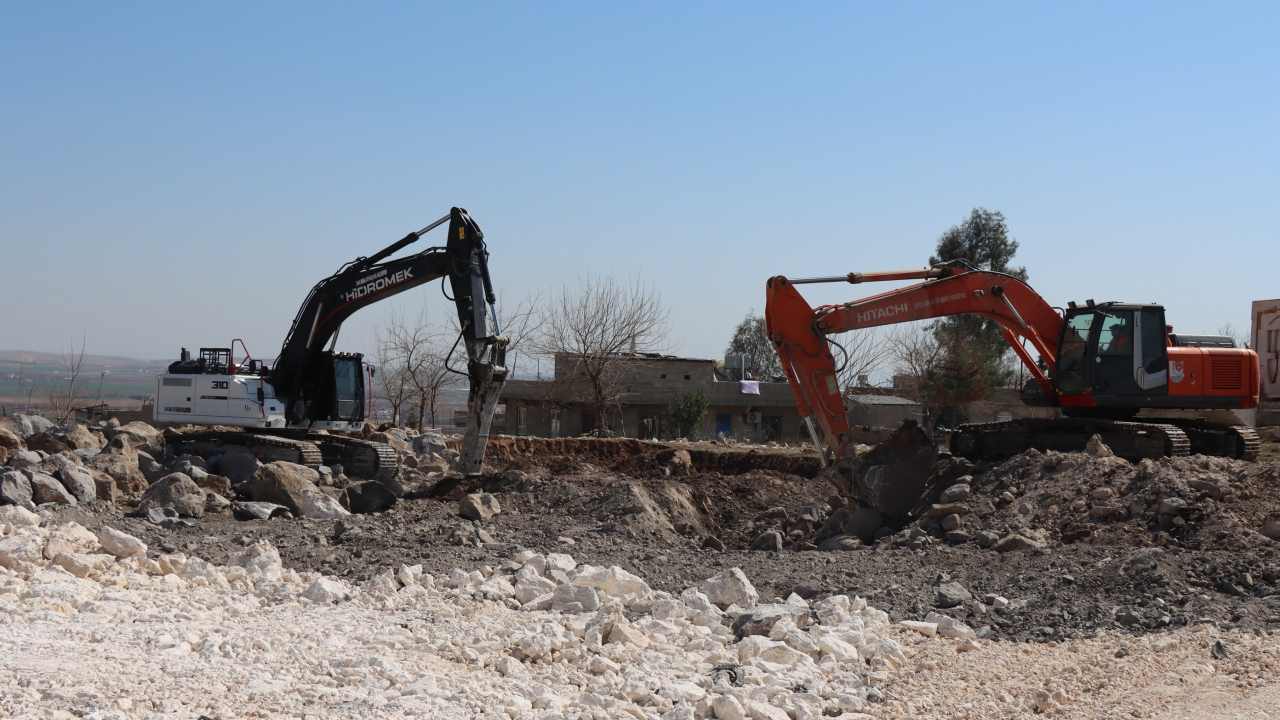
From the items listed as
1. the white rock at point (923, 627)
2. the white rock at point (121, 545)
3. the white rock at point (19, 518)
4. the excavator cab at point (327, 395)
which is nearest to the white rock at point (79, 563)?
the white rock at point (121, 545)

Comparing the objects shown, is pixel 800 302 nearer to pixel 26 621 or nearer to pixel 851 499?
pixel 851 499

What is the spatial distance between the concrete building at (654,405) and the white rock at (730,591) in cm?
2867

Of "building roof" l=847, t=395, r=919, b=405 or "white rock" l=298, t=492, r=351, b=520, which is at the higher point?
"building roof" l=847, t=395, r=919, b=405

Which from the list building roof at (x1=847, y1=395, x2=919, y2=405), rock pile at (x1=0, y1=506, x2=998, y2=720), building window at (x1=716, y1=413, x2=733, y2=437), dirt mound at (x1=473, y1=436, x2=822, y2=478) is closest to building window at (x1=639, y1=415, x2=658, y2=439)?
building window at (x1=716, y1=413, x2=733, y2=437)

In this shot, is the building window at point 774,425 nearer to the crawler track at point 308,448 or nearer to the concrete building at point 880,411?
the concrete building at point 880,411

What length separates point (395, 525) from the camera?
35.4 feet

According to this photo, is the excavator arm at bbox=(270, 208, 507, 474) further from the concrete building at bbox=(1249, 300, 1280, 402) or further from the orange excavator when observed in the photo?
the concrete building at bbox=(1249, 300, 1280, 402)

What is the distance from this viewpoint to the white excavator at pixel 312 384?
15328 mm

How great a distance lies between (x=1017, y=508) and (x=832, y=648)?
5403 millimetres

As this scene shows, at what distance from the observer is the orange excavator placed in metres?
13.5

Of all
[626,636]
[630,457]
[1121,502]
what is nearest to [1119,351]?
[1121,502]

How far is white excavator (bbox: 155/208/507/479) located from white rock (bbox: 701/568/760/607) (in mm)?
8001

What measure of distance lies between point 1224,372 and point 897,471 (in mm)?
4652

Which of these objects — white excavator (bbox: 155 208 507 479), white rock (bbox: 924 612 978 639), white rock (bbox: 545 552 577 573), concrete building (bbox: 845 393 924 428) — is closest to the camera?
white rock (bbox: 924 612 978 639)
